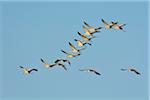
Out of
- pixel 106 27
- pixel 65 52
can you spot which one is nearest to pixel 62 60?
pixel 65 52

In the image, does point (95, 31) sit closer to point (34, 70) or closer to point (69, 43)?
point (69, 43)

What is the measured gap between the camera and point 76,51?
20.1 meters

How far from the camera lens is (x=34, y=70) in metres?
20.3

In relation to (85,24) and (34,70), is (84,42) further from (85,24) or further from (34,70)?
(34,70)

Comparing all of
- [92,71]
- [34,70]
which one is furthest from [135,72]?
[34,70]

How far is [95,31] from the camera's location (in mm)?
20172

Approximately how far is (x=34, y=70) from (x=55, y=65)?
679mm

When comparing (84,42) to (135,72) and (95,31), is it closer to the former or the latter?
(95,31)

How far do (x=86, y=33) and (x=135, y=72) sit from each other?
1.98 metres

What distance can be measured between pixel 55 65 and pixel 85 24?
1.62m

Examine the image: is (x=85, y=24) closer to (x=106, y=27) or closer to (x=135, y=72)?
(x=106, y=27)

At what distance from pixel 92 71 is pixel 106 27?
5.26ft

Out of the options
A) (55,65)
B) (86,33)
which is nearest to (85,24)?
(86,33)

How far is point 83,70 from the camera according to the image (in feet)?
66.2
